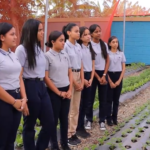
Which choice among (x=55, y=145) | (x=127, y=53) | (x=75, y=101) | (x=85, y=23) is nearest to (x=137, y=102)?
(x=75, y=101)

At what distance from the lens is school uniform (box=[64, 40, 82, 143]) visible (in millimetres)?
3797

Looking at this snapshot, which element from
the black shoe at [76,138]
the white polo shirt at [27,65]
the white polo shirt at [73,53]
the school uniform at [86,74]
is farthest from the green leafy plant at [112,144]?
the white polo shirt at [27,65]

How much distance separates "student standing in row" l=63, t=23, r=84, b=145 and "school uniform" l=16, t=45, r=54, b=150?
0.85 meters

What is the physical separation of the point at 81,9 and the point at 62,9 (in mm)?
851

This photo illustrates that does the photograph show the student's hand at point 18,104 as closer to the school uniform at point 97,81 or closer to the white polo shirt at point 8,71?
the white polo shirt at point 8,71

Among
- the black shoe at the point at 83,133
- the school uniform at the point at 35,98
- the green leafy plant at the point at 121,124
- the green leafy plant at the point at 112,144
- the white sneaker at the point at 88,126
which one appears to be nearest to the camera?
the school uniform at the point at 35,98

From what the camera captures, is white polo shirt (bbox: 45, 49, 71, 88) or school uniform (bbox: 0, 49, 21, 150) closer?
school uniform (bbox: 0, 49, 21, 150)

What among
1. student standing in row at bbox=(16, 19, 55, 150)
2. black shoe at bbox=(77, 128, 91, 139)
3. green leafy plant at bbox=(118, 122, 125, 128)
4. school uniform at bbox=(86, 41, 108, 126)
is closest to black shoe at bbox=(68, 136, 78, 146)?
black shoe at bbox=(77, 128, 91, 139)

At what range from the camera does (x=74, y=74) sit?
386cm

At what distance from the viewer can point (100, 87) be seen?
15.1 ft

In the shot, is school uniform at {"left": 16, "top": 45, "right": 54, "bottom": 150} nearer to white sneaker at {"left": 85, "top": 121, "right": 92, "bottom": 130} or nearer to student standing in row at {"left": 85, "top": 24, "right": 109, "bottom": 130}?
student standing in row at {"left": 85, "top": 24, "right": 109, "bottom": 130}

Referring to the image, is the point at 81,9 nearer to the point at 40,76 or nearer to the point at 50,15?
the point at 50,15

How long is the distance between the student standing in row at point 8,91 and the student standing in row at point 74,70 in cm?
124

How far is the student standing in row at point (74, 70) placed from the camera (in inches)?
149
